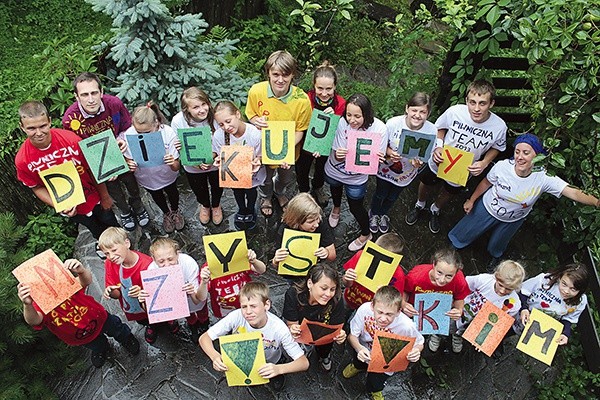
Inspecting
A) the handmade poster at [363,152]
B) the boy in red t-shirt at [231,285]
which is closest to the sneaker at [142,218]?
the boy in red t-shirt at [231,285]

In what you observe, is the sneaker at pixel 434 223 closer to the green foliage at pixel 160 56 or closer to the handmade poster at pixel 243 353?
the green foliage at pixel 160 56

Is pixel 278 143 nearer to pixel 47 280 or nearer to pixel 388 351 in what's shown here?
pixel 388 351

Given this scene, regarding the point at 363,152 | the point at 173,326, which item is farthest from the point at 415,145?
the point at 173,326

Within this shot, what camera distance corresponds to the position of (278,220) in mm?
5727

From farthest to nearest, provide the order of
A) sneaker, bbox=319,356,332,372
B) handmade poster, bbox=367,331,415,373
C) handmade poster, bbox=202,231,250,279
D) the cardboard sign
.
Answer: sneaker, bbox=319,356,332,372 → handmade poster, bbox=202,231,250,279 → the cardboard sign → handmade poster, bbox=367,331,415,373

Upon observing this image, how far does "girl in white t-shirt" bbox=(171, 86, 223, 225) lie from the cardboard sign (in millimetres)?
1346

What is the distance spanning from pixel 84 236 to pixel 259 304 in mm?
3020

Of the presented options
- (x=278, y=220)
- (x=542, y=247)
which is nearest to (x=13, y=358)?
(x=278, y=220)

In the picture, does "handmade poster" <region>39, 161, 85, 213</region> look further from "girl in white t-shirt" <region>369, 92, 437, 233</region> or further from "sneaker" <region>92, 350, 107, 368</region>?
"girl in white t-shirt" <region>369, 92, 437, 233</region>

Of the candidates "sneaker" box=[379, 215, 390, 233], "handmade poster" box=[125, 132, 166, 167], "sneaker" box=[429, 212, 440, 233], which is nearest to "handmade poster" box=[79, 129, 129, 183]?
"handmade poster" box=[125, 132, 166, 167]

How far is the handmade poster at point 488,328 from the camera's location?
13.0ft

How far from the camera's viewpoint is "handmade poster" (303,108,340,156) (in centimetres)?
462

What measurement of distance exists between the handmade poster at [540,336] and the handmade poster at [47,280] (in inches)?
139

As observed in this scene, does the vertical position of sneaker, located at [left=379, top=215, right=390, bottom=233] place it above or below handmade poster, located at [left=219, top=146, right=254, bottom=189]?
below
